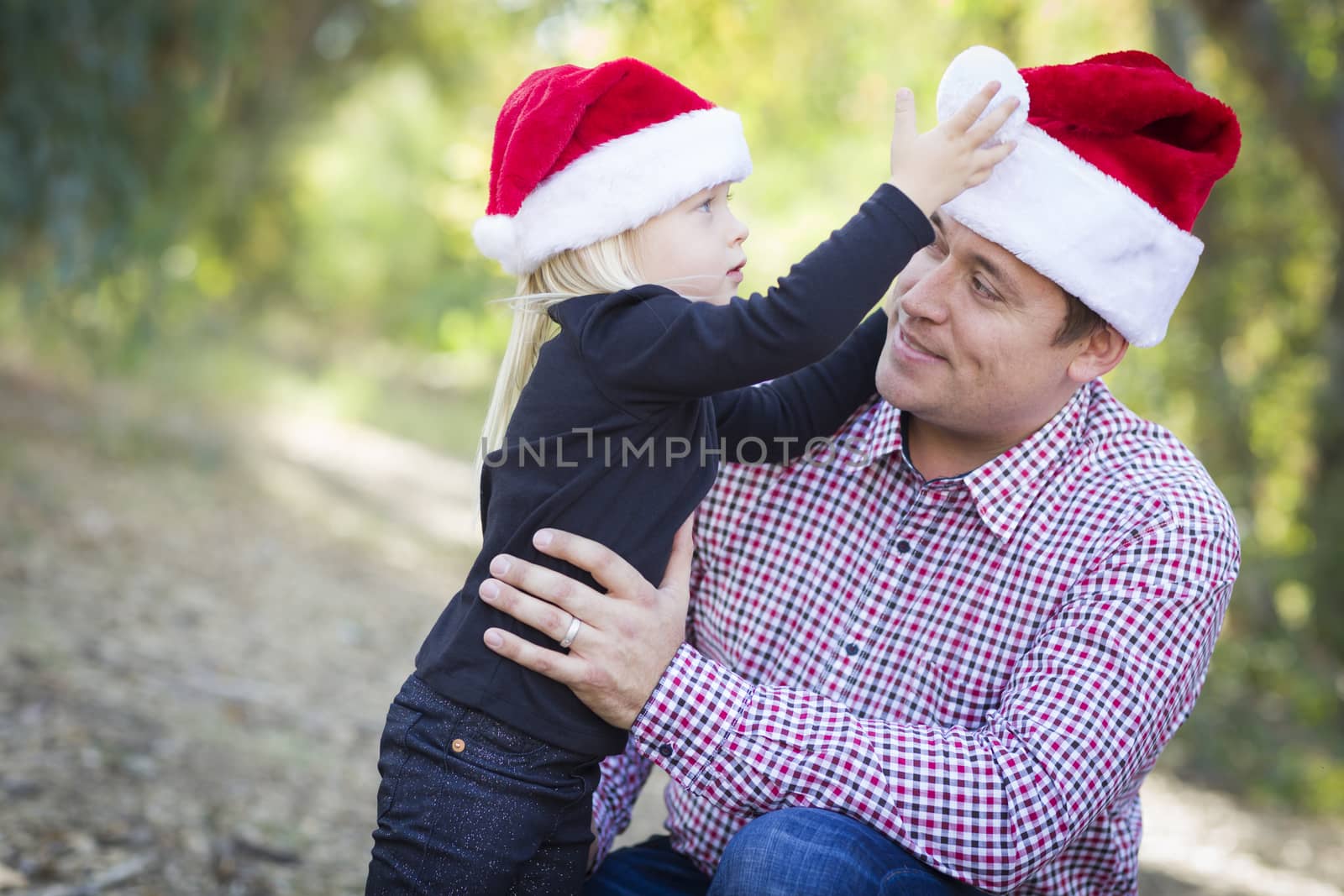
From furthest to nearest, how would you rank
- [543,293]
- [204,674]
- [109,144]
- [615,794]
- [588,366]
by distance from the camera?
[109,144] < [204,674] < [615,794] < [543,293] < [588,366]

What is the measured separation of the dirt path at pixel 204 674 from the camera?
9.71ft

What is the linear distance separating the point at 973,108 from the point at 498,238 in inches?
32.7

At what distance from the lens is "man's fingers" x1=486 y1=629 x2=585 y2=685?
1686 mm

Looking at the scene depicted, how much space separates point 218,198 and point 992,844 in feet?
27.7

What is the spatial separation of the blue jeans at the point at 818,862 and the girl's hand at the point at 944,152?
35.8 inches

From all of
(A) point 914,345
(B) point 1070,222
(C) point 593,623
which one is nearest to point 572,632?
(C) point 593,623

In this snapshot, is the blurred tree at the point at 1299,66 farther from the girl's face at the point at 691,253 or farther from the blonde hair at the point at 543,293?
the blonde hair at the point at 543,293

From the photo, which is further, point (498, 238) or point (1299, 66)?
point (1299, 66)

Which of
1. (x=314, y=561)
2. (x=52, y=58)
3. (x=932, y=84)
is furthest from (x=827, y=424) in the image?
(x=314, y=561)

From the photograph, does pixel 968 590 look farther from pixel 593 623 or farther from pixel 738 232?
pixel 738 232

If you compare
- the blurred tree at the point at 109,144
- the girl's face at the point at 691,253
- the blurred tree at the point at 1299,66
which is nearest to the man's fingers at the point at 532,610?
the girl's face at the point at 691,253

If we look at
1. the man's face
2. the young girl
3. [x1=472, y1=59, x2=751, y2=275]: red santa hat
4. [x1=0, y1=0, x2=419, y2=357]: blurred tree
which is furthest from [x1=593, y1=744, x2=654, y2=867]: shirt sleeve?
[x1=0, y1=0, x2=419, y2=357]: blurred tree

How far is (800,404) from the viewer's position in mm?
2133

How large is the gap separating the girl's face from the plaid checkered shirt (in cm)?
40
